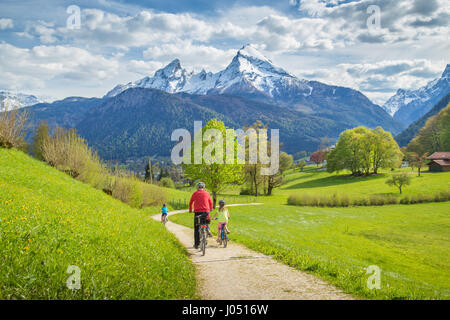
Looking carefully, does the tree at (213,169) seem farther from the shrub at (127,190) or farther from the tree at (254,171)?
the tree at (254,171)

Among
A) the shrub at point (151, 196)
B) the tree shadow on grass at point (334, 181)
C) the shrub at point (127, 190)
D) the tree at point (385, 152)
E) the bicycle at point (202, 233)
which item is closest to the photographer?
the bicycle at point (202, 233)

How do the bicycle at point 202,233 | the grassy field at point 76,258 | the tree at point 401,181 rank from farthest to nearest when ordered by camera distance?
1. the tree at point 401,181
2. the bicycle at point 202,233
3. the grassy field at point 76,258

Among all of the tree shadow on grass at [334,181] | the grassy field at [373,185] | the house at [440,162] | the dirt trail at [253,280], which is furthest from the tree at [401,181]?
the dirt trail at [253,280]

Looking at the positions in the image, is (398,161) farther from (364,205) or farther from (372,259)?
(372,259)

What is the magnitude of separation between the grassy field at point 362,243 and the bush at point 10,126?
18120 millimetres

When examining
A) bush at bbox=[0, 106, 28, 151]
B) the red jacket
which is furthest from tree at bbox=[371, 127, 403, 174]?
bush at bbox=[0, 106, 28, 151]

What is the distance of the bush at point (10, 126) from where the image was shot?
2086cm

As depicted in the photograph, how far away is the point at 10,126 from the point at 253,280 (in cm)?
2195

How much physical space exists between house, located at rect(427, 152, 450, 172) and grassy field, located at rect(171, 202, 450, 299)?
37.8 meters

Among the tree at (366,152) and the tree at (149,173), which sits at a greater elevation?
the tree at (366,152)

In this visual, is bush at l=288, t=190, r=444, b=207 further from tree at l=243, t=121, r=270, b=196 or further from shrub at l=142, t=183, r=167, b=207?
shrub at l=142, t=183, r=167, b=207
